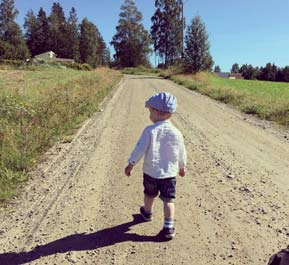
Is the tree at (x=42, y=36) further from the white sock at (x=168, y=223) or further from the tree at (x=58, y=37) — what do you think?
the white sock at (x=168, y=223)

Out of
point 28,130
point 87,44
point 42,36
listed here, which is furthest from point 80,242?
point 42,36

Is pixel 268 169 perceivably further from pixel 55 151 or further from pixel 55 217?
pixel 55 151

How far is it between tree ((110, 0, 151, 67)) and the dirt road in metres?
65.9

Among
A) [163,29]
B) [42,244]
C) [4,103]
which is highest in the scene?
[163,29]

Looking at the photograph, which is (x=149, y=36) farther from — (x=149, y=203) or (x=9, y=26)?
(x=149, y=203)

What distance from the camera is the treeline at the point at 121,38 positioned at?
126ft

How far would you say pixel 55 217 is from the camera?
4.01 metres

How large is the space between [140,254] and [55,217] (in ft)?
4.06

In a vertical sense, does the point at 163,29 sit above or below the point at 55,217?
above

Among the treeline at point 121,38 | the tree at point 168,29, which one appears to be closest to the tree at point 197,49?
the treeline at point 121,38

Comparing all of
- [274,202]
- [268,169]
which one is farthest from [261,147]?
[274,202]

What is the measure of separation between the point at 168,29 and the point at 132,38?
9491 millimetres

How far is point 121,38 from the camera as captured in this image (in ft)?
238

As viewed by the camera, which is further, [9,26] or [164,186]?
[9,26]
